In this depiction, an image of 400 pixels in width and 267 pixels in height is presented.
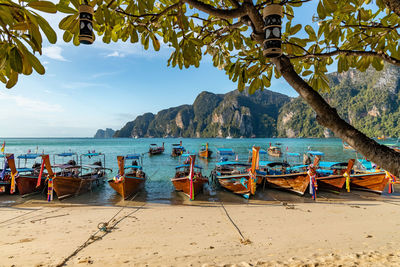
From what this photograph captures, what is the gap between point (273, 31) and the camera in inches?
56.9

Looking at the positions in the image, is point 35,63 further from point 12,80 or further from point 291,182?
point 291,182

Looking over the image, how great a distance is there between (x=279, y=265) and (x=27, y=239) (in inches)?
279

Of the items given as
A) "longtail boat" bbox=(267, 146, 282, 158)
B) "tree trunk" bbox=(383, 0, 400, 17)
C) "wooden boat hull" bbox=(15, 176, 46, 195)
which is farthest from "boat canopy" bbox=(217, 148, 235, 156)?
"tree trunk" bbox=(383, 0, 400, 17)

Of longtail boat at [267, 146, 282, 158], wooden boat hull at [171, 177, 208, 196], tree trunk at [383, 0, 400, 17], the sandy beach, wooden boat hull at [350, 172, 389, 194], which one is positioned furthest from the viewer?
longtail boat at [267, 146, 282, 158]

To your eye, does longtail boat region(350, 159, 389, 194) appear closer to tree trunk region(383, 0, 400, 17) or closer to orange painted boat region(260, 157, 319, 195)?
orange painted boat region(260, 157, 319, 195)

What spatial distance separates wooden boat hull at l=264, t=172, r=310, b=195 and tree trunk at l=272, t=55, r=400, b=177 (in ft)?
37.9

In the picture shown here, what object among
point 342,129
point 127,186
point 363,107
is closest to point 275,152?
point 127,186

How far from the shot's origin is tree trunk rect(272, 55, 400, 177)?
3.60 feet

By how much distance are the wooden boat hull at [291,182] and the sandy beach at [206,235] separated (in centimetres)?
154

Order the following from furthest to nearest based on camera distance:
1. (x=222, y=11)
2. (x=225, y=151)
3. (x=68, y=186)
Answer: (x=225, y=151), (x=68, y=186), (x=222, y=11)

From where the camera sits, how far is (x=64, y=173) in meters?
15.0

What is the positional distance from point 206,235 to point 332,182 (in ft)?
32.4

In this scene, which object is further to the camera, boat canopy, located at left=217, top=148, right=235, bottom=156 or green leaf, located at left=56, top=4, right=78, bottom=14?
boat canopy, located at left=217, top=148, right=235, bottom=156

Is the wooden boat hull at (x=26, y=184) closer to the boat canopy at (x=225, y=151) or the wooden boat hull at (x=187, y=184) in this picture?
the wooden boat hull at (x=187, y=184)
